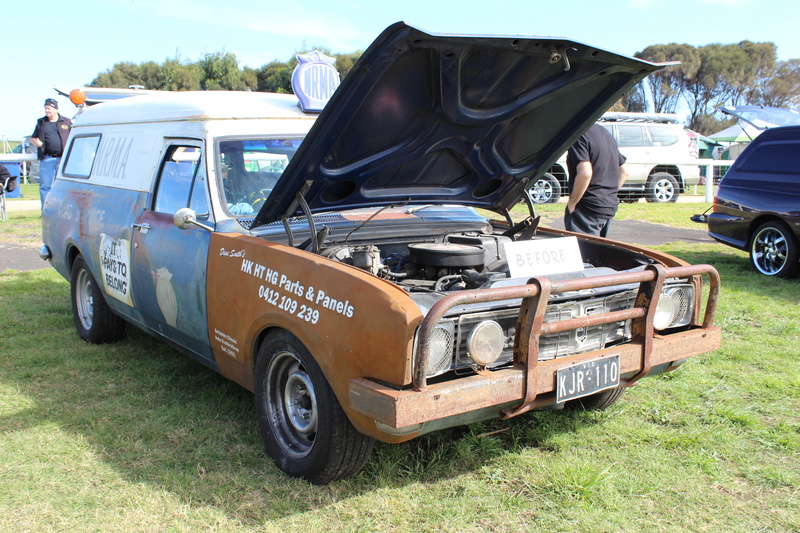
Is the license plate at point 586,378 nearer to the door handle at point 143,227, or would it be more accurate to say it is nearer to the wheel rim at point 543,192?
the door handle at point 143,227

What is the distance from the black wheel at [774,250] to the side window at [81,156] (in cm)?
720

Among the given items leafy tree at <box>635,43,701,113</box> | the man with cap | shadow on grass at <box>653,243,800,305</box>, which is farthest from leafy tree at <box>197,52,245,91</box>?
shadow on grass at <box>653,243,800,305</box>

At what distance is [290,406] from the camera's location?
10.3ft

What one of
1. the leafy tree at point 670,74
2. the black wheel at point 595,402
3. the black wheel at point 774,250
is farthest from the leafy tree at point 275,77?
the black wheel at point 595,402

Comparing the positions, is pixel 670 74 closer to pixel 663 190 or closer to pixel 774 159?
pixel 663 190

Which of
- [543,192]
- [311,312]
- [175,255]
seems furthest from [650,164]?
[311,312]

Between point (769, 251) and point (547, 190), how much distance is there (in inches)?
297

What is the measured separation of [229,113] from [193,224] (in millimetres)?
745

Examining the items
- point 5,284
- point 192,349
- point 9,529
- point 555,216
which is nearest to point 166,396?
point 192,349

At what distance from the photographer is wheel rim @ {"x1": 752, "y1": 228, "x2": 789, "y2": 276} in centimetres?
762

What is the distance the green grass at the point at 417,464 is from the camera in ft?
9.02

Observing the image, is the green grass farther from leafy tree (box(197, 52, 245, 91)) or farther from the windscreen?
leafy tree (box(197, 52, 245, 91))

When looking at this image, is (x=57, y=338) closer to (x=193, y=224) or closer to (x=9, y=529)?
(x=193, y=224)

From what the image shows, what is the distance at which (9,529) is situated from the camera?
8.79 ft
